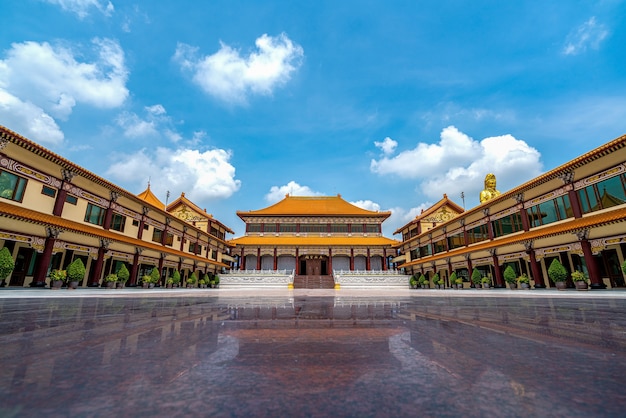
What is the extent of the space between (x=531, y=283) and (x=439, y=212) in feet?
53.2

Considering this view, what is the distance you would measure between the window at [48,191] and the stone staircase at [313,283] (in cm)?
1845

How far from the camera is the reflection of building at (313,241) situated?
32875mm

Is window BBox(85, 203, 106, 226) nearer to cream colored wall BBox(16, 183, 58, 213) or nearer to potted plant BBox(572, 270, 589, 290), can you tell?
cream colored wall BBox(16, 183, 58, 213)

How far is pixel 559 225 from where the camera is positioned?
1510 centimetres

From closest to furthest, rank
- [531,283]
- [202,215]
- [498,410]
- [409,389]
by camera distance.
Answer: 1. [498,410]
2. [409,389]
3. [531,283]
4. [202,215]

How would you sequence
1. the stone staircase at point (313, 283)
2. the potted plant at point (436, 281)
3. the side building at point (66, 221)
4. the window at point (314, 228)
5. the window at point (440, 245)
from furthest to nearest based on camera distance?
the window at point (314, 228) < the stone staircase at point (313, 283) < the window at point (440, 245) < the potted plant at point (436, 281) < the side building at point (66, 221)

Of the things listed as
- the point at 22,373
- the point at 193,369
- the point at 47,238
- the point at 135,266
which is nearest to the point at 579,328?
the point at 193,369

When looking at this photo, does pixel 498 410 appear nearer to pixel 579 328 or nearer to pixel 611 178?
pixel 579 328

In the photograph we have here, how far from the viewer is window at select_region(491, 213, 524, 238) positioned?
60.3 feet

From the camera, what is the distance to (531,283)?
16.8 metres

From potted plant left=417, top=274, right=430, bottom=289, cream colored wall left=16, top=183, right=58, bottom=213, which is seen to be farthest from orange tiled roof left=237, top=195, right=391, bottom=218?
cream colored wall left=16, top=183, right=58, bottom=213

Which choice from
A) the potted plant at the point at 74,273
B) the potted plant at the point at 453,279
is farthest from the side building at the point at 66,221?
the potted plant at the point at 453,279

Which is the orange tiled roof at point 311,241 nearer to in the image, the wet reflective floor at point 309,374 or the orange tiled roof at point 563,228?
the orange tiled roof at point 563,228

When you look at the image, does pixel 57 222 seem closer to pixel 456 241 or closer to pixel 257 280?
pixel 257 280
